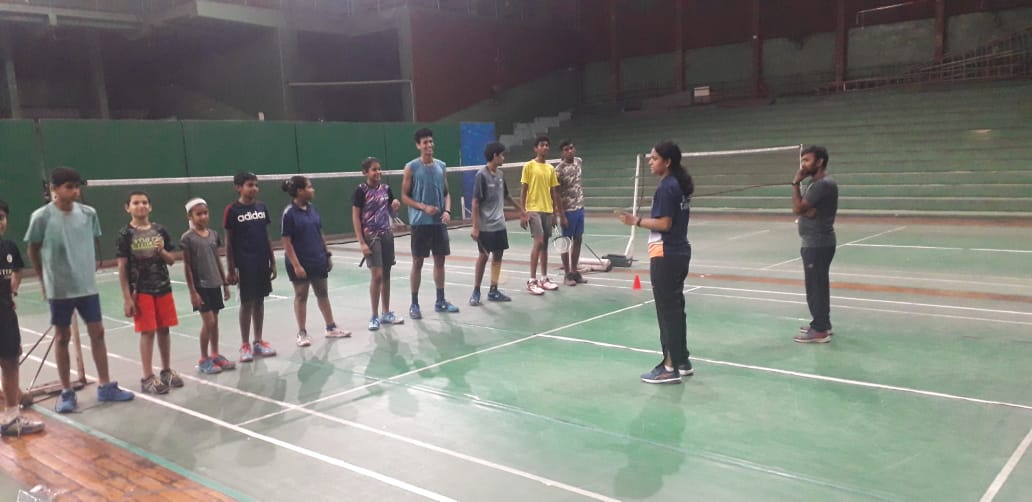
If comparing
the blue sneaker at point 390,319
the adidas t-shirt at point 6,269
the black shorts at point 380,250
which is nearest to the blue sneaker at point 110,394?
the adidas t-shirt at point 6,269

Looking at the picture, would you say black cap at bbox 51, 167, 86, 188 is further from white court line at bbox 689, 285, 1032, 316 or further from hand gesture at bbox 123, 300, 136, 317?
white court line at bbox 689, 285, 1032, 316

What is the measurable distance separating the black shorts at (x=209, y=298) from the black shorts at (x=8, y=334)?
1.48m

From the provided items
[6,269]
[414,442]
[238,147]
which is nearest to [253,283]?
[6,269]

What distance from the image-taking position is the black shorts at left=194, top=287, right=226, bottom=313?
6.70 m

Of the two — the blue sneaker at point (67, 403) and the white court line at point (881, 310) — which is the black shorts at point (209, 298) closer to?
the blue sneaker at point (67, 403)

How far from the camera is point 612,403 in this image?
18.5 ft

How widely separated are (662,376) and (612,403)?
691mm

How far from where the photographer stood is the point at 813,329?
24.0 ft

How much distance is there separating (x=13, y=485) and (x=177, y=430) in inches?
42.2

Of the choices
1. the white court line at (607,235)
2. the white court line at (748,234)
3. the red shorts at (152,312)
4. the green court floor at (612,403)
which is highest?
the red shorts at (152,312)

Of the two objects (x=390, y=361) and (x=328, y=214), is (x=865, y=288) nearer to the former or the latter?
(x=390, y=361)

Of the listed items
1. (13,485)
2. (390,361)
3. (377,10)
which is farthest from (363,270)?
(377,10)

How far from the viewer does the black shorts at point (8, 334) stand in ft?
17.7

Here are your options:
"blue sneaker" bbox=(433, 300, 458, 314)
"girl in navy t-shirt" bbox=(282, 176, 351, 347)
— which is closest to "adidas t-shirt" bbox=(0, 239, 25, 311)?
"girl in navy t-shirt" bbox=(282, 176, 351, 347)
